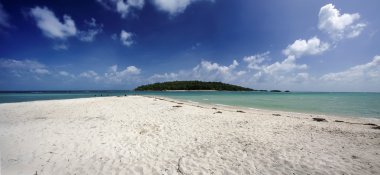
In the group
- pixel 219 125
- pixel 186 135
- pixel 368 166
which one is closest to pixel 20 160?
pixel 186 135

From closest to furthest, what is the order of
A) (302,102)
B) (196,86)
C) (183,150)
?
(183,150) → (302,102) → (196,86)

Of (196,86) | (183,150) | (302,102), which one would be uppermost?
(196,86)

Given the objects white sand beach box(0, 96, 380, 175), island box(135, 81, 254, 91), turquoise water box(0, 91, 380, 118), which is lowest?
white sand beach box(0, 96, 380, 175)

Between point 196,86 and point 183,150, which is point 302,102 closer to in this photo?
point 183,150

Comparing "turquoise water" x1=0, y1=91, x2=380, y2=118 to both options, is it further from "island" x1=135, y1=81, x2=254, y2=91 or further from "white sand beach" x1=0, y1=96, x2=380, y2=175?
"island" x1=135, y1=81, x2=254, y2=91

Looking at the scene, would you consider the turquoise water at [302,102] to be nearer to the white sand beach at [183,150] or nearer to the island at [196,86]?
the white sand beach at [183,150]

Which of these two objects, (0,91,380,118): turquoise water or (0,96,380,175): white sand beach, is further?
(0,91,380,118): turquoise water

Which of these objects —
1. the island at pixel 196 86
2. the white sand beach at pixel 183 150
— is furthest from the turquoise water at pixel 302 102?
the island at pixel 196 86

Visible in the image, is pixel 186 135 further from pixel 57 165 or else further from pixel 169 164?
pixel 57 165

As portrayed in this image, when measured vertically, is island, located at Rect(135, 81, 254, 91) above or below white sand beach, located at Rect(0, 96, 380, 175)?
above

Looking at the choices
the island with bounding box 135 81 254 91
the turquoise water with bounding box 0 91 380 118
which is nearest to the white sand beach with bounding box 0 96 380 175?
the turquoise water with bounding box 0 91 380 118

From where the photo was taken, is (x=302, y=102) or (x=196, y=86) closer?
(x=302, y=102)

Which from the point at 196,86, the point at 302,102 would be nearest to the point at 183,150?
the point at 302,102

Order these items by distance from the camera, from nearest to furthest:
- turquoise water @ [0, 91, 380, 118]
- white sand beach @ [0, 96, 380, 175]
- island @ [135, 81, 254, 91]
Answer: white sand beach @ [0, 96, 380, 175] < turquoise water @ [0, 91, 380, 118] < island @ [135, 81, 254, 91]
